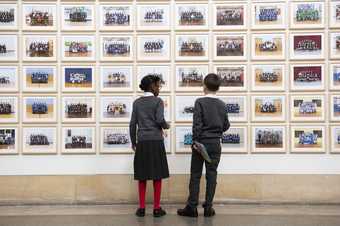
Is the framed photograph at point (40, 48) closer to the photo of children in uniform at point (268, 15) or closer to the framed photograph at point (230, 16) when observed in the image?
the framed photograph at point (230, 16)

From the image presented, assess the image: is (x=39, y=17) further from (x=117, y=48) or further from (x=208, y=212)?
(x=208, y=212)

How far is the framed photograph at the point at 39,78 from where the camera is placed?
24.9 feet

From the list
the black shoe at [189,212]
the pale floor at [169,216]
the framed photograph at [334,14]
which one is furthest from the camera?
the framed photograph at [334,14]

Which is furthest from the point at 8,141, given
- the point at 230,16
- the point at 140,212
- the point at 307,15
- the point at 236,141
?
the point at 307,15

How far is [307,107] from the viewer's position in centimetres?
755

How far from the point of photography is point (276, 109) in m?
7.56

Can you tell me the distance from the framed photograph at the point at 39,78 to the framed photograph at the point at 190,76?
68.4 inches

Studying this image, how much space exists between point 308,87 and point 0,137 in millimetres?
4340

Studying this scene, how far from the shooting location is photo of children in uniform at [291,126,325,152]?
7.53 m

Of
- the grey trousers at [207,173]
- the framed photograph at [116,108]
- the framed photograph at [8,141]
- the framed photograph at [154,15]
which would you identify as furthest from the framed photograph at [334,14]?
the framed photograph at [8,141]

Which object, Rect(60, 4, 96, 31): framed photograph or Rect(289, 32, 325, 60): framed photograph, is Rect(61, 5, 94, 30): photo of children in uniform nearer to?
Rect(60, 4, 96, 31): framed photograph

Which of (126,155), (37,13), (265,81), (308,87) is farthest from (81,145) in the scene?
(308,87)

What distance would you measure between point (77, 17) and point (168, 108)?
1802 mm

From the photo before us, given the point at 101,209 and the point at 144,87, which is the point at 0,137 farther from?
the point at 144,87
